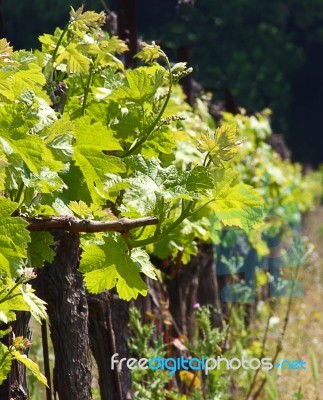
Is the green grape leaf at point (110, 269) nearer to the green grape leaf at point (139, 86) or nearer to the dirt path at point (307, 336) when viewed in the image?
the green grape leaf at point (139, 86)

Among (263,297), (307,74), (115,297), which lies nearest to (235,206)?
(115,297)

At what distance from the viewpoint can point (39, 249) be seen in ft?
7.13

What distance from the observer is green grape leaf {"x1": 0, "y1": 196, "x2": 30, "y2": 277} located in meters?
1.73

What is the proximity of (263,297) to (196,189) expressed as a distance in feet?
20.6

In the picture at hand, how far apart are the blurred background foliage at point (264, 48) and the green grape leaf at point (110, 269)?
30.6 meters

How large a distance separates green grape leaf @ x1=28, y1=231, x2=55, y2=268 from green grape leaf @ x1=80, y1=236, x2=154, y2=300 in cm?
13

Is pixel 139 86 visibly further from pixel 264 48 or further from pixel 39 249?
pixel 264 48

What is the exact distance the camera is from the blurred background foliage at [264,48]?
3506 centimetres

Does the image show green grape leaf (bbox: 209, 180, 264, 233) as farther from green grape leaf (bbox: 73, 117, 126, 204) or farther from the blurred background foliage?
the blurred background foliage

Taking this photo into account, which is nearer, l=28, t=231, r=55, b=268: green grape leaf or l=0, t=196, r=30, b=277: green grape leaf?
l=0, t=196, r=30, b=277: green grape leaf

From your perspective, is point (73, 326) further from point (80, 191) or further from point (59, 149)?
point (59, 149)

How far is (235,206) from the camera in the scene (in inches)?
86.2
